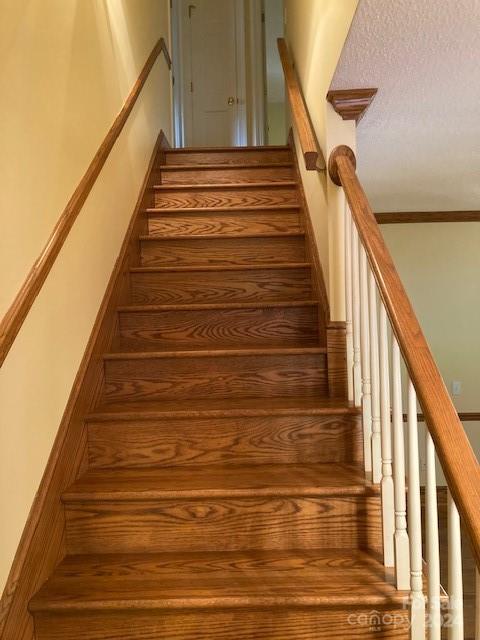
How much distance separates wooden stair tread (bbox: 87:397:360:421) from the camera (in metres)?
1.79

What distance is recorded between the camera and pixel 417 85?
1.85 m

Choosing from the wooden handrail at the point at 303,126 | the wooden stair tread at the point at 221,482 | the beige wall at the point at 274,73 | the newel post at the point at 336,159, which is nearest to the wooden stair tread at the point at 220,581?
the wooden stair tread at the point at 221,482

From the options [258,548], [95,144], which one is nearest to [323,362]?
[258,548]

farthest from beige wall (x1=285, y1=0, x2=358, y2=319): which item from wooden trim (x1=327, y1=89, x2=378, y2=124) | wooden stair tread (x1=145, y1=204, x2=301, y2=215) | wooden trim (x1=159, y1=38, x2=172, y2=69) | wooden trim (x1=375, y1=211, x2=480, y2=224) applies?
wooden trim (x1=375, y1=211, x2=480, y2=224)

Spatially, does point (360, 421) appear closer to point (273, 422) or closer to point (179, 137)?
point (273, 422)

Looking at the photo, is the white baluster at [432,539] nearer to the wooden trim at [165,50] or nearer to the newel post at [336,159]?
the newel post at [336,159]

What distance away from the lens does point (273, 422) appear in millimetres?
1809

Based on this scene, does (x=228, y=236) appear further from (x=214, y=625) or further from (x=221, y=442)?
(x=214, y=625)

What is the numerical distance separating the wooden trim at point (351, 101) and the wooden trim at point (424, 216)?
2127 mm

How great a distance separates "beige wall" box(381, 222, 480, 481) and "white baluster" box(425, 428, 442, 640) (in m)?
3.01

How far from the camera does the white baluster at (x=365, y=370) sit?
1.58 m

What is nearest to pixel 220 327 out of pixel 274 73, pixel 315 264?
pixel 315 264

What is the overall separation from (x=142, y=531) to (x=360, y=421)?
750 mm

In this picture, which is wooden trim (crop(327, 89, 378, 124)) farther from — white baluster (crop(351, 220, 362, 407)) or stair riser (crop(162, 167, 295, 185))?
stair riser (crop(162, 167, 295, 185))
